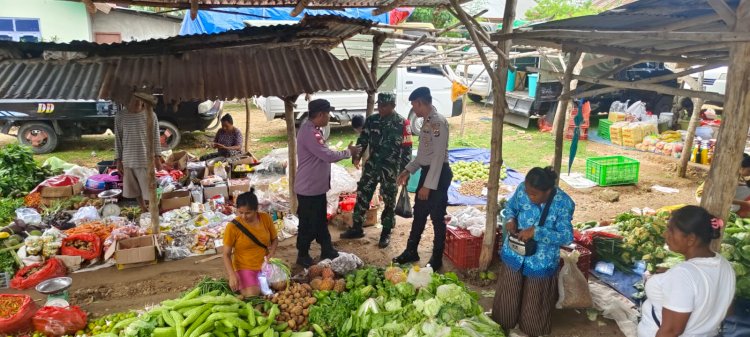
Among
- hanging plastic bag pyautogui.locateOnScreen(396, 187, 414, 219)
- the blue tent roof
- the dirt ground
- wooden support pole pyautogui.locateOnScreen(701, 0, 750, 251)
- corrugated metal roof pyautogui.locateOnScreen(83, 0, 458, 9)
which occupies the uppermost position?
the blue tent roof

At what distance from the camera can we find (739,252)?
4301mm

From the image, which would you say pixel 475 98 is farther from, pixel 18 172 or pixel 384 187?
pixel 18 172

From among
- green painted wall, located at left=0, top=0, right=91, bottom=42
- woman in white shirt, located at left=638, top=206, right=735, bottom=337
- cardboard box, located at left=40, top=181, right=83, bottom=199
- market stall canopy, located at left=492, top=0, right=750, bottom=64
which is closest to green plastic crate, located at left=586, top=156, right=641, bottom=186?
market stall canopy, located at left=492, top=0, right=750, bottom=64

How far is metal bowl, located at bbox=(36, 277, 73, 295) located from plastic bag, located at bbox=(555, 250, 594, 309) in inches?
179

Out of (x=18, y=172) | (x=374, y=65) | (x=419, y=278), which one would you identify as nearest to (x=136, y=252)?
(x=419, y=278)

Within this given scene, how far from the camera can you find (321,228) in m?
5.70

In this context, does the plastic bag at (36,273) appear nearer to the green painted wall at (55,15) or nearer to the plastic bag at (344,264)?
the plastic bag at (344,264)

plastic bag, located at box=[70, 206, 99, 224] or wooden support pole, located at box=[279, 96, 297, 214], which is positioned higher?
wooden support pole, located at box=[279, 96, 297, 214]

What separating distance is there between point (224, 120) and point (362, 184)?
3.72m

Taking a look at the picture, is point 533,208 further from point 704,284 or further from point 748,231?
point 748,231

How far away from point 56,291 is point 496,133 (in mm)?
4509

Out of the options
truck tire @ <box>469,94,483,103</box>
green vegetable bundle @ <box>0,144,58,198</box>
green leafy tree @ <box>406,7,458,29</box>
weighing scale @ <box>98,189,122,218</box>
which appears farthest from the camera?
green leafy tree @ <box>406,7,458,29</box>

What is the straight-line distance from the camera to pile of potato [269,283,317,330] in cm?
417

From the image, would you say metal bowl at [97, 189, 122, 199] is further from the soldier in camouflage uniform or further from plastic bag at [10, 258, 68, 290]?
the soldier in camouflage uniform
